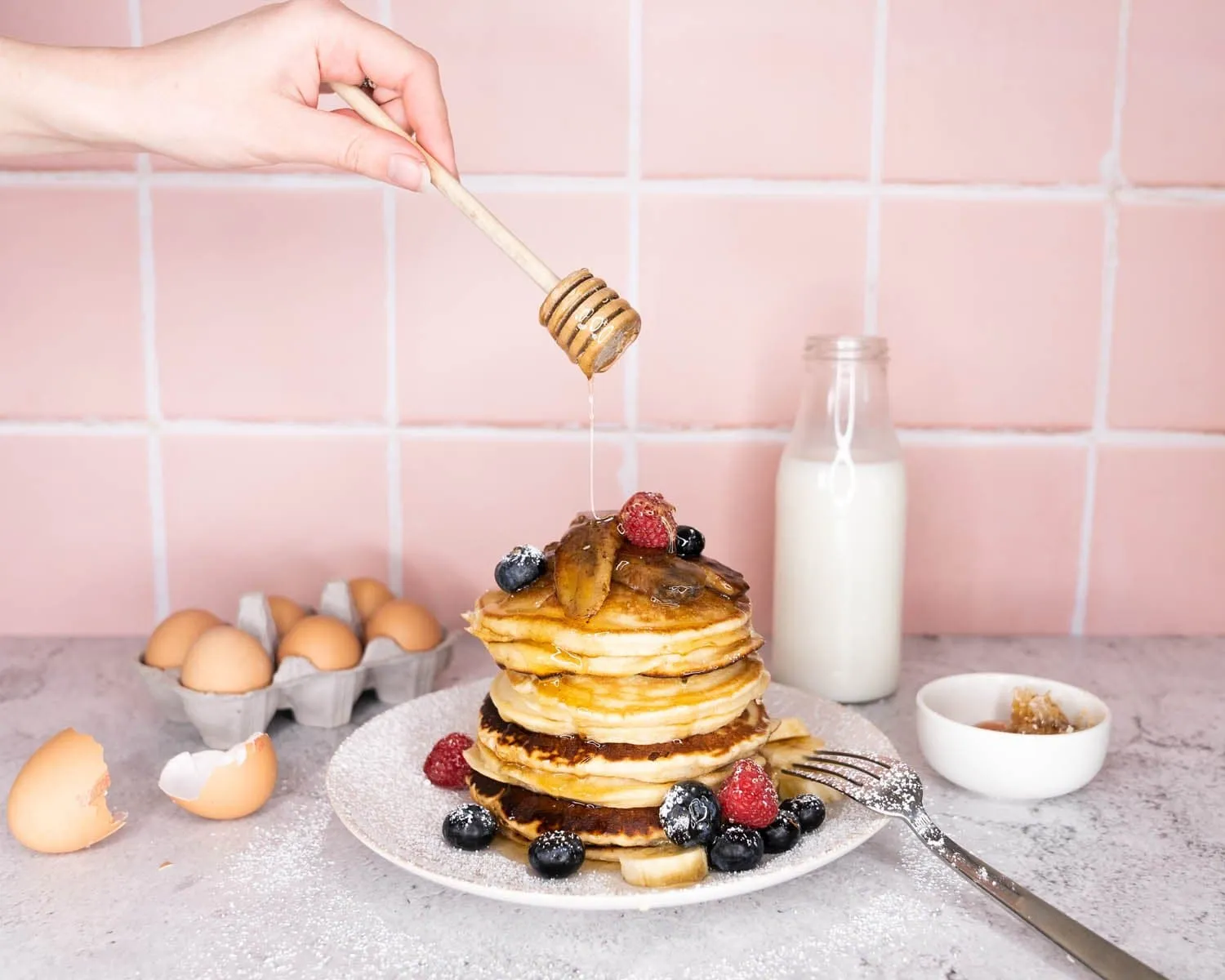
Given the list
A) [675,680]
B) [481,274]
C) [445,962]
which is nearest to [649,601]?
[675,680]

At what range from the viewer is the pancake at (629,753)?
2.79 ft

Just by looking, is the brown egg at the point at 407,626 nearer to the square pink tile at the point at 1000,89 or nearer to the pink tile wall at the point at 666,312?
the pink tile wall at the point at 666,312

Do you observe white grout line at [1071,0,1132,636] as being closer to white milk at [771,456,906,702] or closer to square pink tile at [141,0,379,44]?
white milk at [771,456,906,702]

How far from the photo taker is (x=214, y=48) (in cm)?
92

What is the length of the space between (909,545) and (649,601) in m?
0.71

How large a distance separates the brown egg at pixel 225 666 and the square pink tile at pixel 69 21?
791 mm

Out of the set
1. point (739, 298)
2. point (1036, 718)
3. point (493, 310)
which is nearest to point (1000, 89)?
point (739, 298)

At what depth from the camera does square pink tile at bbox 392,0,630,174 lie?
1366 mm

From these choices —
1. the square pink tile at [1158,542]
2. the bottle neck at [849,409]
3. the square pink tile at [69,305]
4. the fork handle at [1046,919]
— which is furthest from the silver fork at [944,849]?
the square pink tile at [69,305]

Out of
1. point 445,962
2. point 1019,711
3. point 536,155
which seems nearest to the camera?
point 445,962

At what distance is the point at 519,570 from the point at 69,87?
22.6 inches

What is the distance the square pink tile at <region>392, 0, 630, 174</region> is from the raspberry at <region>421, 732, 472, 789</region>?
2.53 ft

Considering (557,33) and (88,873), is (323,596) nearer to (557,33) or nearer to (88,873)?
(88,873)

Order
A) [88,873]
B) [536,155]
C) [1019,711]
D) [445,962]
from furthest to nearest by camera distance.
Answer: [536,155], [1019,711], [88,873], [445,962]
